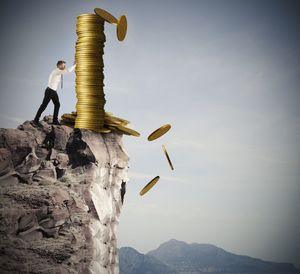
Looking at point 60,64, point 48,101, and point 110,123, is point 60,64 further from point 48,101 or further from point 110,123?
point 110,123

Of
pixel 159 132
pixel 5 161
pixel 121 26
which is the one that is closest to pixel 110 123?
pixel 159 132

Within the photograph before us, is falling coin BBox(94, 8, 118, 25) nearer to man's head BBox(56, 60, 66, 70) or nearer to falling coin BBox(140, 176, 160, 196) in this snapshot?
man's head BBox(56, 60, 66, 70)

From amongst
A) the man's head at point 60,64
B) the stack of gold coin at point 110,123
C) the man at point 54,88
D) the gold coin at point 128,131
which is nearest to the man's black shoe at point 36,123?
the man at point 54,88

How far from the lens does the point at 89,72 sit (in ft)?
35.4

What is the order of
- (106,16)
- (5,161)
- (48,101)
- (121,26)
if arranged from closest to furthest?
(5,161), (121,26), (106,16), (48,101)

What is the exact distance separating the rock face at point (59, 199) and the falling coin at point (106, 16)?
3368 mm

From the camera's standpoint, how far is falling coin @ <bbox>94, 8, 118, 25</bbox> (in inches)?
417

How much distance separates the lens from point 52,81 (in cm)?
1095

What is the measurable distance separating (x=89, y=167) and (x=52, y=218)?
2013mm

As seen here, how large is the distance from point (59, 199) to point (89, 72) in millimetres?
3873

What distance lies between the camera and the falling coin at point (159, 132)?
35.0ft

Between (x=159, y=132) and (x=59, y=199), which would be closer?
(x=59, y=199)

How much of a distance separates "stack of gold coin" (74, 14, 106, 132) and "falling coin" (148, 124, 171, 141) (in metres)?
1.66

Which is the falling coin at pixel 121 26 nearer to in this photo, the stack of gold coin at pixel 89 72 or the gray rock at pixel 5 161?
the stack of gold coin at pixel 89 72
